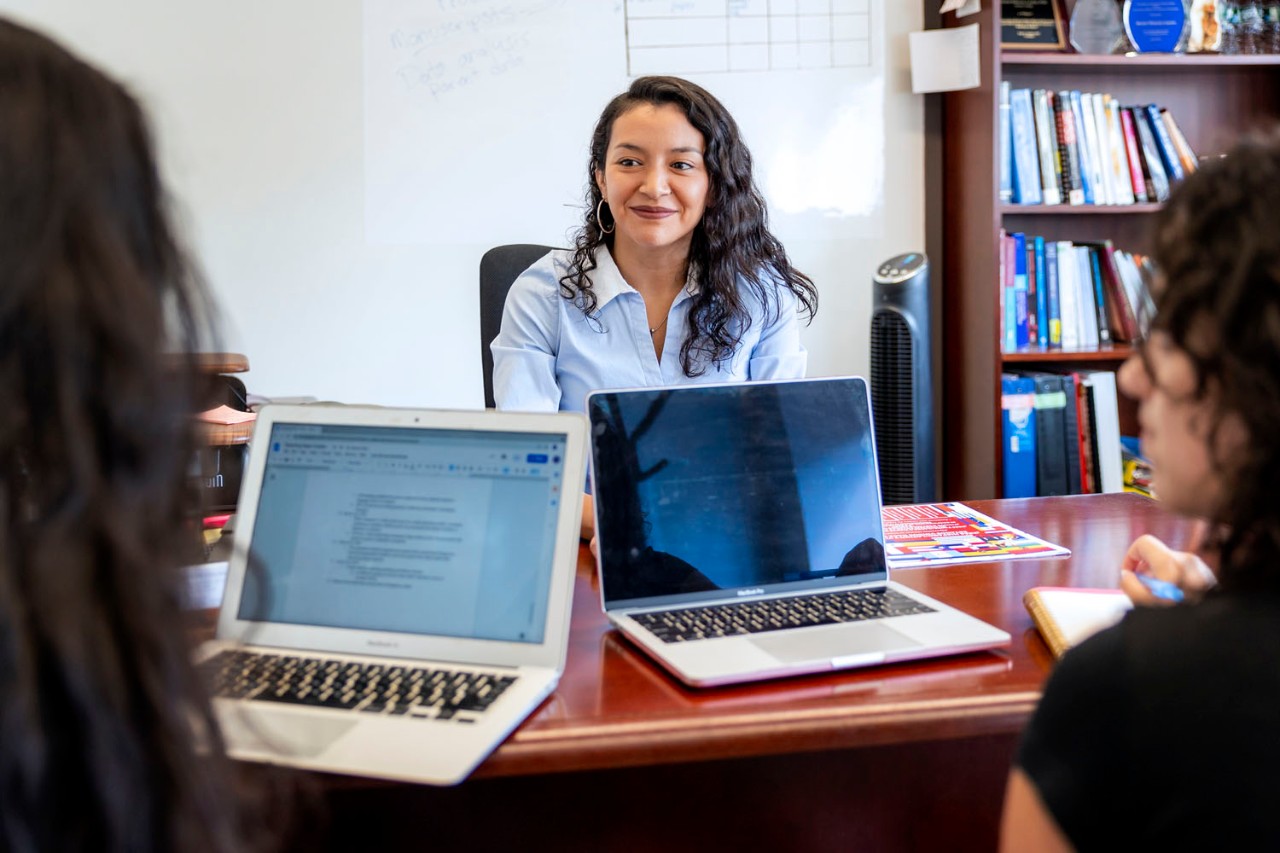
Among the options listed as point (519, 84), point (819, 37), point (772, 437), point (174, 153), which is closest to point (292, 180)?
point (519, 84)

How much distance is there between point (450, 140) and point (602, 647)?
216 centimetres

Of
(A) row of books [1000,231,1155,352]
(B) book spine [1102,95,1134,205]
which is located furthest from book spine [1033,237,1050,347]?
(B) book spine [1102,95,1134,205]

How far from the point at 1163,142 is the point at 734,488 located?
2355 millimetres

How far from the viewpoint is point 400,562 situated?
995 mm

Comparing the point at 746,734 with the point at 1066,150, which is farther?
the point at 1066,150

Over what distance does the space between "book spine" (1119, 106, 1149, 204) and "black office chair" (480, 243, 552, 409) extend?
1755 mm

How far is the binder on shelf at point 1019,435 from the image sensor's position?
2896 mm

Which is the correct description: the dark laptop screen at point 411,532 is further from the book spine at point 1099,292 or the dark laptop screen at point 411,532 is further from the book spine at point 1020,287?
the book spine at point 1099,292

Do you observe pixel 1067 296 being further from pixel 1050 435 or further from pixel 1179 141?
pixel 1179 141

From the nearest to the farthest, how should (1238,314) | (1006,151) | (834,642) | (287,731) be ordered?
(1238,314) < (287,731) < (834,642) < (1006,151)

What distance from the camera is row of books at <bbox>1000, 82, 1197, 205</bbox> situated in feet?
9.44

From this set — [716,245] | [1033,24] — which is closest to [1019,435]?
[1033,24]

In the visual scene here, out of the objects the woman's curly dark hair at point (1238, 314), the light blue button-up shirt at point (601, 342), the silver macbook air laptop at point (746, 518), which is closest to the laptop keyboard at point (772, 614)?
the silver macbook air laptop at point (746, 518)

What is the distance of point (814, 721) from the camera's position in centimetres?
85
